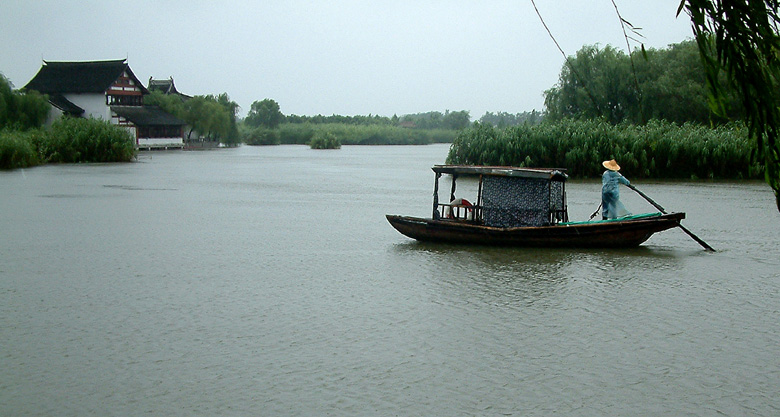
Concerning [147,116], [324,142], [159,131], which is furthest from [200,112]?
[324,142]

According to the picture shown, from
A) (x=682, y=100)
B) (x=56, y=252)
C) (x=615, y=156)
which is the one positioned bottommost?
(x=56, y=252)

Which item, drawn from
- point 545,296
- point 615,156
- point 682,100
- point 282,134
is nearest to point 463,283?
point 545,296

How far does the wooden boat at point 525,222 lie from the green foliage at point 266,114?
93322 mm

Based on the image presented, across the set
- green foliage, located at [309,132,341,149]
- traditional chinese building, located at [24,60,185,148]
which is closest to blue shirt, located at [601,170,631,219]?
traditional chinese building, located at [24,60,185,148]

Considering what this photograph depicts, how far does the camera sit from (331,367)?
302 inches

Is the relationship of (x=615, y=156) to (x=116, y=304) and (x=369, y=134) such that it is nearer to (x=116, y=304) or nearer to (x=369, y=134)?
(x=116, y=304)

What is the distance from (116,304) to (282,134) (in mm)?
90633

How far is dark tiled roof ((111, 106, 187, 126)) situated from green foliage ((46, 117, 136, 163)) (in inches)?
649

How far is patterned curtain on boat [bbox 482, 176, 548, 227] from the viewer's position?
14805mm

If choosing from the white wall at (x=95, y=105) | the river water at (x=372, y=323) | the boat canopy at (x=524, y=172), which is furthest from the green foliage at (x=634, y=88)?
the white wall at (x=95, y=105)

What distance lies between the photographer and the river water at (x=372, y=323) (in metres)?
6.93

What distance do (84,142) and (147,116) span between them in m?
20.7

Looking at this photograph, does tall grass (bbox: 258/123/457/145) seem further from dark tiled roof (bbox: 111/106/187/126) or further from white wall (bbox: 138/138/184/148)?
dark tiled roof (bbox: 111/106/187/126)

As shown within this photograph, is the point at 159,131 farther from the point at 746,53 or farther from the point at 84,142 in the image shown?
the point at 746,53
